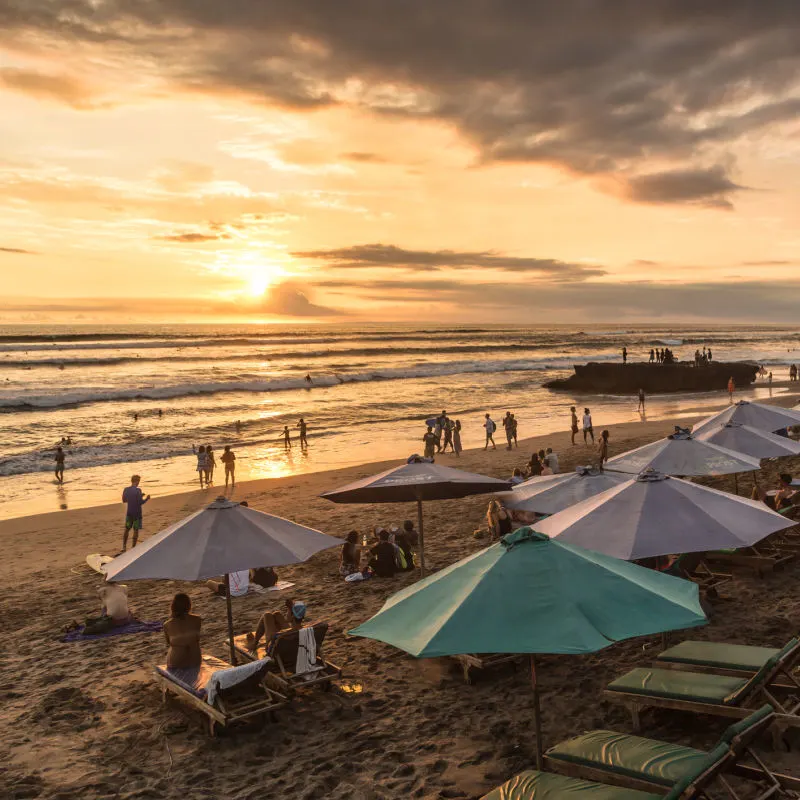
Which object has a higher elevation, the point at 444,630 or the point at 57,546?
the point at 444,630

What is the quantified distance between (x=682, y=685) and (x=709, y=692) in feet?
0.83

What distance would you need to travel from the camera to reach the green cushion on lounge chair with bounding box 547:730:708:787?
5059mm

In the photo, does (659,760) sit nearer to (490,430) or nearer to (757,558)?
(757,558)

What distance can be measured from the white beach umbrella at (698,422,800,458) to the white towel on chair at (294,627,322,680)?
26.6ft

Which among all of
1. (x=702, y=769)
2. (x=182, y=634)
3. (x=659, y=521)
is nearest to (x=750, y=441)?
(x=659, y=521)

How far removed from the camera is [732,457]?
1048 centimetres

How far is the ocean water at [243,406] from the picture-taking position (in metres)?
27.8

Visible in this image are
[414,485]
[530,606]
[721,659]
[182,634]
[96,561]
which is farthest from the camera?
[96,561]

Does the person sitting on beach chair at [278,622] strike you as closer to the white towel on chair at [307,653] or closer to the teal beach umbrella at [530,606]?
the white towel on chair at [307,653]

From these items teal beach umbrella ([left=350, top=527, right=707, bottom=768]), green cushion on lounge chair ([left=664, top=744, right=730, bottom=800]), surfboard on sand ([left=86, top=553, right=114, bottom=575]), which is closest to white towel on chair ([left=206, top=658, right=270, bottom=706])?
teal beach umbrella ([left=350, top=527, right=707, bottom=768])

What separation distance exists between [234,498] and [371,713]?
14437 millimetres

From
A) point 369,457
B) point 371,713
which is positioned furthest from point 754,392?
point 371,713

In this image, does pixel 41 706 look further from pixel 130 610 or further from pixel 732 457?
pixel 732 457

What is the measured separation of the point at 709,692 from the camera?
250 inches
